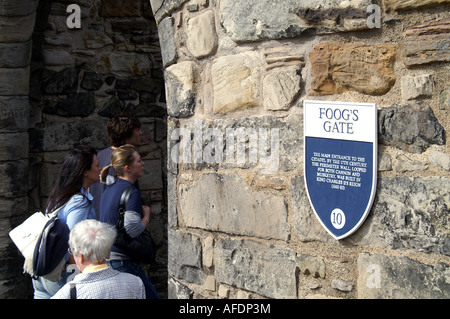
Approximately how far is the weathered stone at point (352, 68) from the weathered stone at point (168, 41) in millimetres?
838

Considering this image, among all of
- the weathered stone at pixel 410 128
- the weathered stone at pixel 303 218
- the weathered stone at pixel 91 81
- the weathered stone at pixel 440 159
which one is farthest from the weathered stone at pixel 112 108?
the weathered stone at pixel 440 159

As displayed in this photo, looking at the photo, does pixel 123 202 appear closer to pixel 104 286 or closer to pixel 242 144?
pixel 104 286

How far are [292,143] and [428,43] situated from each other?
0.63m

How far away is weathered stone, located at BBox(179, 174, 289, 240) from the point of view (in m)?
2.40

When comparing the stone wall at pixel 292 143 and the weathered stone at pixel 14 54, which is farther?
the weathered stone at pixel 14 54

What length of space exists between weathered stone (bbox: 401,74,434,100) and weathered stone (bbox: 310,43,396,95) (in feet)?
0.17

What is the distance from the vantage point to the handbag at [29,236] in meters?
3.11

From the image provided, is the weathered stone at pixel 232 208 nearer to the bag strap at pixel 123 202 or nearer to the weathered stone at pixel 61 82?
the bag strap at pixel 123 202

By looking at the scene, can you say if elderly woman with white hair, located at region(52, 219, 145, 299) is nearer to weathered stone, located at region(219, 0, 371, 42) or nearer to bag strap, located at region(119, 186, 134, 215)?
bag strap, located at region(119, 186, 134, 215)

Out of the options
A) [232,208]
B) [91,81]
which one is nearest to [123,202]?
[232,208]

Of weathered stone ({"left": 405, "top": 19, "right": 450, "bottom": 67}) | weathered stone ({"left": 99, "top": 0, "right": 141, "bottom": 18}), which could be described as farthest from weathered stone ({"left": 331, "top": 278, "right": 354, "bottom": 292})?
weathered stone ({"left": 99, "top": 0, "right": 141, "bottom": 18})

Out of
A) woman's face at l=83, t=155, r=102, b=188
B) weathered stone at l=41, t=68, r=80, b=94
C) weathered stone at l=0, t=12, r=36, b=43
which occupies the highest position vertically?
weathered stone at l=0, t=12, r=36, b=43

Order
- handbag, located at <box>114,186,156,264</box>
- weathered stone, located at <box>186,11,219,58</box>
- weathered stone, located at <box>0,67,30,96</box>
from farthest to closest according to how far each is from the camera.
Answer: weathered stone, located at <box>0,67,30,96</box> → handbag, located at <box>114,186,156,264</box> → weathered stone, located at <box>186,11,219,58</box>

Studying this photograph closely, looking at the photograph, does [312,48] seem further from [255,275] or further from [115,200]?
[115,200]
